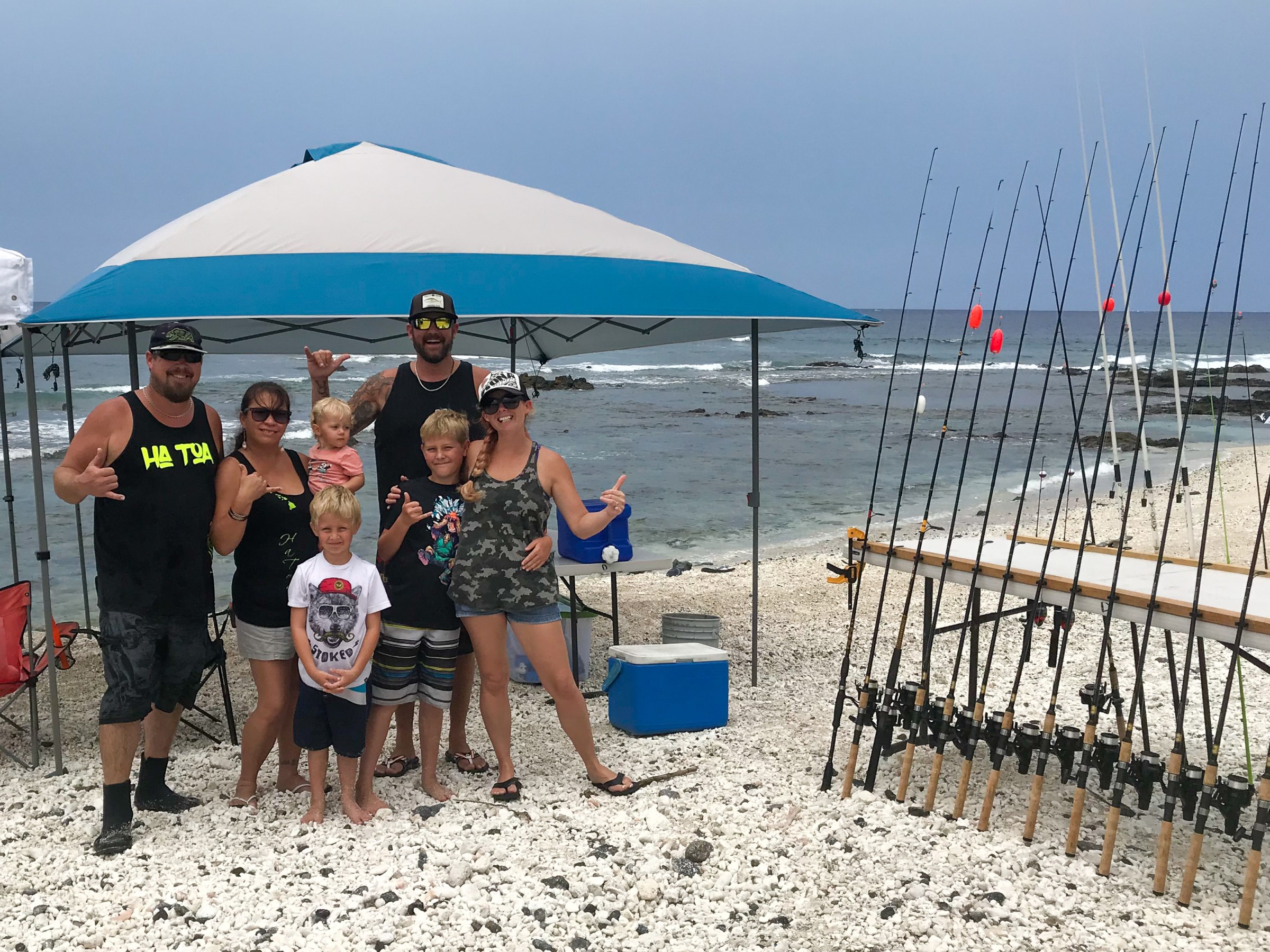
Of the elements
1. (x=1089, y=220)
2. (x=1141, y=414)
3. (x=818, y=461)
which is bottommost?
(x=818, y=461)

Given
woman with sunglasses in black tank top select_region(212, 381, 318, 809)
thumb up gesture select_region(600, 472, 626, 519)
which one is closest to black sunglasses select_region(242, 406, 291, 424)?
woman with sunglasses in black tank top select_region(212, 381, 318, 809)

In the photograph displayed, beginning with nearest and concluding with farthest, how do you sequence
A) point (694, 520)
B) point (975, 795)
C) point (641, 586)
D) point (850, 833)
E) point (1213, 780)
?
point (1213, 780), point (850, 833), point (975, 795), point (641, 586), point (694, 520)

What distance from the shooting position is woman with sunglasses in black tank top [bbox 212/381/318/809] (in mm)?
3201

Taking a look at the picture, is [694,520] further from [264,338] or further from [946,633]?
[264,338]

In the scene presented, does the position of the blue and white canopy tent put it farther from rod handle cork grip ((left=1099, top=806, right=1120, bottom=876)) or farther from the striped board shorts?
rod handle cork grip ((left=1099, top=806, right=1120, bottom=876))

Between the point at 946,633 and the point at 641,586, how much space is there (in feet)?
7.82

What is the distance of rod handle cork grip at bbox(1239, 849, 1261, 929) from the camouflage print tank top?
83.3 inches

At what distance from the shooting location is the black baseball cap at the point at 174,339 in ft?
10.1

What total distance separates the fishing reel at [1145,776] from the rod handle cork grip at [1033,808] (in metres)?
0.27

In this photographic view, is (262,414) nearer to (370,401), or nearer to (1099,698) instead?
(370,401)

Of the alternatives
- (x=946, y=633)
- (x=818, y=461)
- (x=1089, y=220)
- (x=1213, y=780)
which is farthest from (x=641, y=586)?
(x=818, y=461)

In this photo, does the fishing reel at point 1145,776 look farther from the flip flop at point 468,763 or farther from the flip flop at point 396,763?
the flip flop at point 396,763

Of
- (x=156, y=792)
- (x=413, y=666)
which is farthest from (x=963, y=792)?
(x=156, y=792)

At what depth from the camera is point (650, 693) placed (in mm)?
4234
